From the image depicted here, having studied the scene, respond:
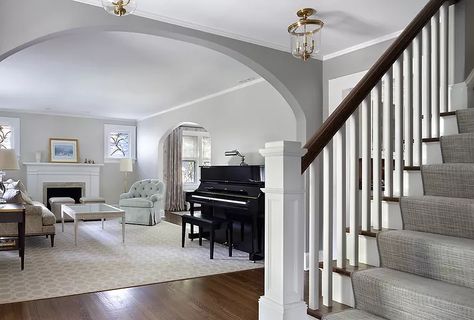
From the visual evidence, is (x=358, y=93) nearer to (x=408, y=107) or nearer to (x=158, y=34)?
(x=408, y=107)

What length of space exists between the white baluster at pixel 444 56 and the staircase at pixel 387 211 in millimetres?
88

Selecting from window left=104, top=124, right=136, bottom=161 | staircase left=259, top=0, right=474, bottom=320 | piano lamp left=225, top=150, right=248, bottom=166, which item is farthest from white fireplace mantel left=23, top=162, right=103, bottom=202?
staircase left=259, top=0, right=474, bottom=320

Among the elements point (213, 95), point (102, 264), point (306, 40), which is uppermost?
point (213, 95)

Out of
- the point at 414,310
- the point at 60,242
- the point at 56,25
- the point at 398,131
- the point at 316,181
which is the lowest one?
the point at 60,242

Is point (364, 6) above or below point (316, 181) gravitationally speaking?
above

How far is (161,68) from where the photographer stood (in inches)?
210

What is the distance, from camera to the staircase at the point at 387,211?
5.12ft

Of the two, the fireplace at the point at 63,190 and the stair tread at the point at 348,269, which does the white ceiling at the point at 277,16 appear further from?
the fireplace at the point at 63,190

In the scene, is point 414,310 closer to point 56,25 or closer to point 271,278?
point 271,278

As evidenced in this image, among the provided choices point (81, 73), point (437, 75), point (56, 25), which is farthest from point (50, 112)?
point (437, 75)

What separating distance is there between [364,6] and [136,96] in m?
5.25

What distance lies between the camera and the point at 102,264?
4547 millimetres

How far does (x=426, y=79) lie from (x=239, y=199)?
3109 mm

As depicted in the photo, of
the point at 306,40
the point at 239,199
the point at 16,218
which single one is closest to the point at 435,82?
the point at 306,40
